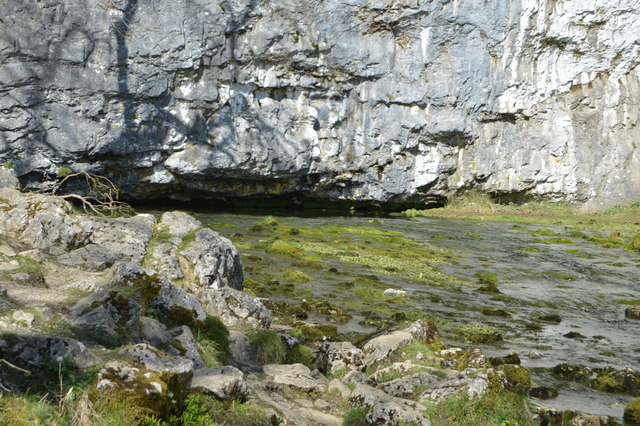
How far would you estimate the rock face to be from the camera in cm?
2338

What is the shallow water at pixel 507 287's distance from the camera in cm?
973

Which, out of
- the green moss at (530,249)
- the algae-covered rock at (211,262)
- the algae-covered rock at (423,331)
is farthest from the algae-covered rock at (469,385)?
the green moss at (530,249)

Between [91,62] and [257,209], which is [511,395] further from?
[257,209]

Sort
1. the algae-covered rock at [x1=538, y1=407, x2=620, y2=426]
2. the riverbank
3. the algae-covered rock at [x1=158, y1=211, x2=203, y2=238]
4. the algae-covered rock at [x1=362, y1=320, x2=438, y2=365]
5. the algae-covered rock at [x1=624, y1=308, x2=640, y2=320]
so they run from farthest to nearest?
→ 1. the algae-covered rock at [x1=624, y1=308, x2=640, y2=320]
2. the algae-covered rock at [x1=158, y1=211, x2=203, y2=238]
3. the algae-covered rock at [x1=362, y1=320, x2=438, y2=365]
4. the algae-covered rock at [x1=538, y1=407, x2=620, y2=426]
5. the riverbank

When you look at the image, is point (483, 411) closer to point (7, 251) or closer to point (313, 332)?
point (313, 332)

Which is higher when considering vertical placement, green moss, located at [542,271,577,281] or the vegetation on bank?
green moss, located at [542,271,577,281]

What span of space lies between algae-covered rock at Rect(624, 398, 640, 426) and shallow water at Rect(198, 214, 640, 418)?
0.57 feet

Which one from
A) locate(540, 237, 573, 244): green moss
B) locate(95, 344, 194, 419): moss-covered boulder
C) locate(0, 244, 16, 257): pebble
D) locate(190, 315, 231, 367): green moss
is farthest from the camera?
locate(540, 237, 573, 244): green moss

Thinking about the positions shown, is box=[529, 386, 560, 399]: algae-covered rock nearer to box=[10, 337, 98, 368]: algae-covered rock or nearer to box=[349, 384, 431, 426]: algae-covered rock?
box=[349, 384, 431, 426]: algae-covered rock

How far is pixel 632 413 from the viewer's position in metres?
6.98

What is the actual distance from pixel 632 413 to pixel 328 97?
2405 cm

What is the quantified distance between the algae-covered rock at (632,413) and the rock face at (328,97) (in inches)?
854

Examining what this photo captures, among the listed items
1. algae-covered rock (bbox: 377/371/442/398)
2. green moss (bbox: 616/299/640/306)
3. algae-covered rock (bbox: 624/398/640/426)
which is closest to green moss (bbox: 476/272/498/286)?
green moss (bbox: 616/299/640/306)

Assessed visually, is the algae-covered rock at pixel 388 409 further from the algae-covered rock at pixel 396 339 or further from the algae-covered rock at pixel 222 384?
the algae-covered rock at pixel 396 339
